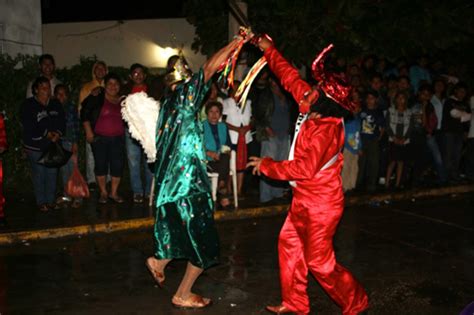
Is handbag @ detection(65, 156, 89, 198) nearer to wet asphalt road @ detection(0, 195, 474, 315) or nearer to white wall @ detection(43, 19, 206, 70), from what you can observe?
wet asphalt road @ detection(0, 195, 474, 315)

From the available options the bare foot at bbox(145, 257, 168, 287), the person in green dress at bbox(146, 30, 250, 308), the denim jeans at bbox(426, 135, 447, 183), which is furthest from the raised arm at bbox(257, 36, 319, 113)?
the denim jeans at bbox(426, 135, 447, 183)

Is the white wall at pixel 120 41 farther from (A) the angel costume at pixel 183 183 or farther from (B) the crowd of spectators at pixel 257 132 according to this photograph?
(A) the angel costume at pixel 183 183

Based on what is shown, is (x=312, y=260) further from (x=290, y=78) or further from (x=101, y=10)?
(x=101, y=10)

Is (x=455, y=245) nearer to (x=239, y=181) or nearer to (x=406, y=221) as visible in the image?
(x=406, y=221)

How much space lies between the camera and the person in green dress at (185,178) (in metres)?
5.80

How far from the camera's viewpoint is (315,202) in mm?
5707

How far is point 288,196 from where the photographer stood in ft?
35.9

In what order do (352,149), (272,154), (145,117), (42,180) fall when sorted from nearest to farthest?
(145,117)
(42,180)
(272,154)
(352,149)

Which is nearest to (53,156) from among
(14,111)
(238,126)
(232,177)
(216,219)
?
(14,111)

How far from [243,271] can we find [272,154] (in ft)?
11.5

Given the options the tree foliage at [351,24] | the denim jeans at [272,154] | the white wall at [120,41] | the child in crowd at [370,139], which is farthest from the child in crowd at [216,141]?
the white wall at [120,41]

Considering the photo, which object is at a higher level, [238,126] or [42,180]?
[238,126]

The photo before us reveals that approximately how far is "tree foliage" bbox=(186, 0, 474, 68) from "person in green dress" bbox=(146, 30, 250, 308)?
6849 millimetres

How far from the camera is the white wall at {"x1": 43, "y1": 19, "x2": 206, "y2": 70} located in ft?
55.3
